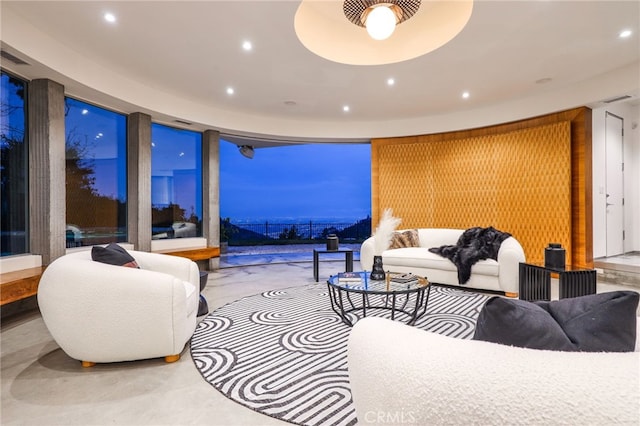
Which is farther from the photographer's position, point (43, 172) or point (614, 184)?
point (614, 184)

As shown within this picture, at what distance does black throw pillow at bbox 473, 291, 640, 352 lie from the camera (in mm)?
837

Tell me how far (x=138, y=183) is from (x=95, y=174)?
57 centimetres

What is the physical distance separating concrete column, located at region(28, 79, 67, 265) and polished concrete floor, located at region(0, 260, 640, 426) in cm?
125

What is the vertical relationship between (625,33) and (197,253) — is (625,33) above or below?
Result: above

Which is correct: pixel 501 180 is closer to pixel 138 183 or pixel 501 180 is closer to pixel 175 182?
pixel 175 182

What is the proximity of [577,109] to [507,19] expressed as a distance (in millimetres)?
2884

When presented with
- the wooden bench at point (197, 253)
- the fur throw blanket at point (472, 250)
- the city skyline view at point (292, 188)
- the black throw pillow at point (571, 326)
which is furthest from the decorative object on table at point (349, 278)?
the city skyline view at point (292, 188)

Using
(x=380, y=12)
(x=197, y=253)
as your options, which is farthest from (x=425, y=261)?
(x=197, y=253)

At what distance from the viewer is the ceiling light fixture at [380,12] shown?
2.86 m

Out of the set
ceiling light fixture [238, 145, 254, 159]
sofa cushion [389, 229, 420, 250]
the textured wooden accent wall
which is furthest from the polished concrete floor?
ceiling light fixture [238, 145, 254, 159]

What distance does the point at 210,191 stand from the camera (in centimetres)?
620

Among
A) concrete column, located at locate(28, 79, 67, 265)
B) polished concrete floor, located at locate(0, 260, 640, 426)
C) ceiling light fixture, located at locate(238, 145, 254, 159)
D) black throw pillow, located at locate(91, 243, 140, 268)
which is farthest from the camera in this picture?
ceiling light fixture, located at locate(238, 145, 254, 159)

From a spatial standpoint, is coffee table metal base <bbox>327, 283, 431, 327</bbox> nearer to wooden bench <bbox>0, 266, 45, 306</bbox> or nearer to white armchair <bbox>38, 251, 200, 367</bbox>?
white armchair <bbox>38, 251, 200, 367</bbox>

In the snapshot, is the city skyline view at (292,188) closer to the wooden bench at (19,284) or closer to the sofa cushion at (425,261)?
the sofa cushion at (425,261)
